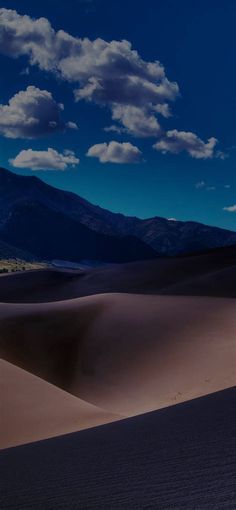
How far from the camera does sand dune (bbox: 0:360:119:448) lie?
29.2ft

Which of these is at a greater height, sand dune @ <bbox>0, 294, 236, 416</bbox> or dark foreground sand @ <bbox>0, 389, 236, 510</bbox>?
dark foreground sand @ <bbox>0, 389, 236, 510</bbox>

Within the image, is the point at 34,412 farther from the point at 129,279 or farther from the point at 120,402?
the point at 129,279

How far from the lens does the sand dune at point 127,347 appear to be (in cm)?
1308

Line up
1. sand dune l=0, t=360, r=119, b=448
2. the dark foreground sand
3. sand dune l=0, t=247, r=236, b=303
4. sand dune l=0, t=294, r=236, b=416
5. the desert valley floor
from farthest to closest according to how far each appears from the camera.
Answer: sand dune l=0, t=247, r=236, b=303, sand dune l=0, t=294, r=236, b=416, sand dune l=0, t=360, r=119, b=448, the desert valley floor, the dark foreground sand

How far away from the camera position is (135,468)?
4090 millimetres

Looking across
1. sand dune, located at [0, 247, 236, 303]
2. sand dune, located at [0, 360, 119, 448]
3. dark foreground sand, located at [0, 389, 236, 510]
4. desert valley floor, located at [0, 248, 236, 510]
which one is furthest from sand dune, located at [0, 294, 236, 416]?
sand dune, located at [0, 247, 236, 303]

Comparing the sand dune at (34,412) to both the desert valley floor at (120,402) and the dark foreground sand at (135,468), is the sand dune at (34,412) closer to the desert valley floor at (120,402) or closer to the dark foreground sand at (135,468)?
the desert valley floor at (120,402)

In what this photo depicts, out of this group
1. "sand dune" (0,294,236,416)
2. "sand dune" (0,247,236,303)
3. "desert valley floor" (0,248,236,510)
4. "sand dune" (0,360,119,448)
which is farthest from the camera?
"sand dune" (0,247,236,303)

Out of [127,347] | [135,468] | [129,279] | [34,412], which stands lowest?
[34,412]

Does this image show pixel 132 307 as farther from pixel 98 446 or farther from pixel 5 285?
pixel 5 285

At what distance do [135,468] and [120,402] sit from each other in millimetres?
9152

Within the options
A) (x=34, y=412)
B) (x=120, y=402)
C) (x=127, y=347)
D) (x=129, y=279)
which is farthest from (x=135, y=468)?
(x=129, y=279)

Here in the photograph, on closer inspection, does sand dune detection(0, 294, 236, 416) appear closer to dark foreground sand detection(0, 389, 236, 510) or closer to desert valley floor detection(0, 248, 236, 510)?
desert valley floor detection(0, 248, 236, 510)

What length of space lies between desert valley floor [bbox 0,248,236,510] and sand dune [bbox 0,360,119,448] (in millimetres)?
32
